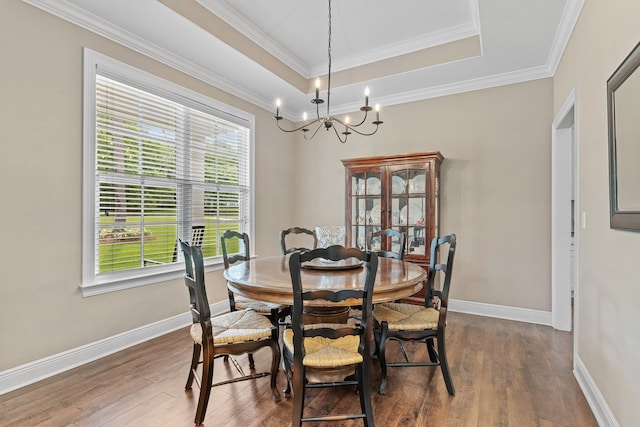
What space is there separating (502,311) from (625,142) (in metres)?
2.59

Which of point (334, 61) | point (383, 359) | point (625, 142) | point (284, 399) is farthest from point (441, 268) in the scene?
point (334, 61)

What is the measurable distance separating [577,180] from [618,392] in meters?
1.47

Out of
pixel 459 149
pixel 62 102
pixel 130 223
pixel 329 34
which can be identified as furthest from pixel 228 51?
pixel 459 149

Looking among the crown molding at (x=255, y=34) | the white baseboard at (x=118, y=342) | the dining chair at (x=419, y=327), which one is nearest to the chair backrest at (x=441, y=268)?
the dining chair at (x=419, y=327)

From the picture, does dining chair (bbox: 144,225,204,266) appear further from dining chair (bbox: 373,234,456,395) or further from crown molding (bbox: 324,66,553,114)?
crown molding (bbox: 324,66,553,114)

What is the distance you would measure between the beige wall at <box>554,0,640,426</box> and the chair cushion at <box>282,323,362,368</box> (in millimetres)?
1283

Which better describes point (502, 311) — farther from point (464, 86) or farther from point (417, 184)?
point (464, 86)

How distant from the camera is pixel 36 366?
2270mm

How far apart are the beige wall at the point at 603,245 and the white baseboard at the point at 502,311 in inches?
45.6

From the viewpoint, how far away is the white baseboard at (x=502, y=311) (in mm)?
3439

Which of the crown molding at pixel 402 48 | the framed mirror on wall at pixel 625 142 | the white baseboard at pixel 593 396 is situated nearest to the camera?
the framed mirror on wall at pixel 625 142

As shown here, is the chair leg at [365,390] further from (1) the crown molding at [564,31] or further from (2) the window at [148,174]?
(1) the crown molding at [564,31]

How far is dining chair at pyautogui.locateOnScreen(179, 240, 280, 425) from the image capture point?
1831 mm

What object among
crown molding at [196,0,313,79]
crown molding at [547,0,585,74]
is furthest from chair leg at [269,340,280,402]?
crown molding at [547,0,585,74]
